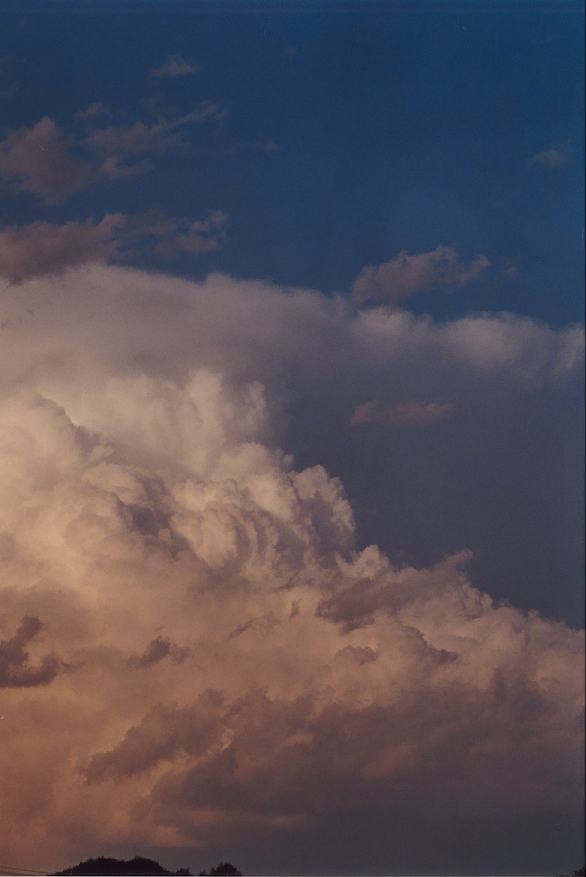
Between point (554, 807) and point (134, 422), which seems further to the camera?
point (134, 422)

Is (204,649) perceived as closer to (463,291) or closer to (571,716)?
(571,716)

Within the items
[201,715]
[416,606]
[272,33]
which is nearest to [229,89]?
Result: [272,33]

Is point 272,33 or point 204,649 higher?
point 272,33

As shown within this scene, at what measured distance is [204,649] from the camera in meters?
5.67

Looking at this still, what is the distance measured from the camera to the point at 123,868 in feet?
18.0

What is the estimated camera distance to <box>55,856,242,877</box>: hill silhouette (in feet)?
17.9

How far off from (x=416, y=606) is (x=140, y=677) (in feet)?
5.06

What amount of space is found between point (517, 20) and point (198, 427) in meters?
2.83

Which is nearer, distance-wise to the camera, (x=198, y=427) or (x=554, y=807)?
(x=554, y=807)

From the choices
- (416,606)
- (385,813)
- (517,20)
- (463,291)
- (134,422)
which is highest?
(517,20)

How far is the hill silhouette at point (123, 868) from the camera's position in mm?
5457

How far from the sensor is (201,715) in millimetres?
5617

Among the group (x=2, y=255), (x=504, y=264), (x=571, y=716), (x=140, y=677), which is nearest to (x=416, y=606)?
(x=571, y=716)

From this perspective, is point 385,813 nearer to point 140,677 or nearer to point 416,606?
point 416,606
